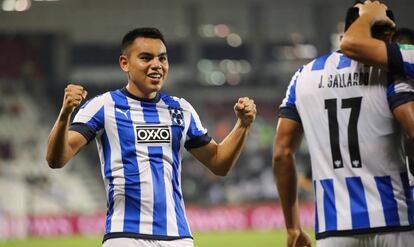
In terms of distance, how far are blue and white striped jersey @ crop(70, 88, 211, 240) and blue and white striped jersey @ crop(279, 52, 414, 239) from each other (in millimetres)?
905

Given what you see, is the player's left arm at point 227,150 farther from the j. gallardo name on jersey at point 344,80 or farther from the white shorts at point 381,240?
the white shorts at point 381,240

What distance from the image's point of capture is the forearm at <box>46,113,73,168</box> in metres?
4.32

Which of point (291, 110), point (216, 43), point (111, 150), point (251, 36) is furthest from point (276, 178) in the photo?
point (216, 43)

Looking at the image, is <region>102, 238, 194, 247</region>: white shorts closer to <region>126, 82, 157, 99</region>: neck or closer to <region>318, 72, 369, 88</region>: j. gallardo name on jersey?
<region>126, 82, 157, 99</region>: neck

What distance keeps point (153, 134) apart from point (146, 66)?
40cm

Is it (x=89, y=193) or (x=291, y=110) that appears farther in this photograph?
(x=89, y=193)

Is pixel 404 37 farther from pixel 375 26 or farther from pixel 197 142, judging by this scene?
pixel 375 26

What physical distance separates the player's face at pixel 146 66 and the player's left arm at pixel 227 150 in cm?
46

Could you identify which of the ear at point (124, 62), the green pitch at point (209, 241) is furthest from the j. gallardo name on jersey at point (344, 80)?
the green pitch at point (209, 241)

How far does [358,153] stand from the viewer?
12.9 ft

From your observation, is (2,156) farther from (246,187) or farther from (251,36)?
(251,36)

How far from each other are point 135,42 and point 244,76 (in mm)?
29048

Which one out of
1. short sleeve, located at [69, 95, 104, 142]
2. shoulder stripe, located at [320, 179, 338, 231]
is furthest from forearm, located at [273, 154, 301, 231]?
short sleeve, located at [69, 95, 104, 142]

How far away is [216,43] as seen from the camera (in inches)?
1288
